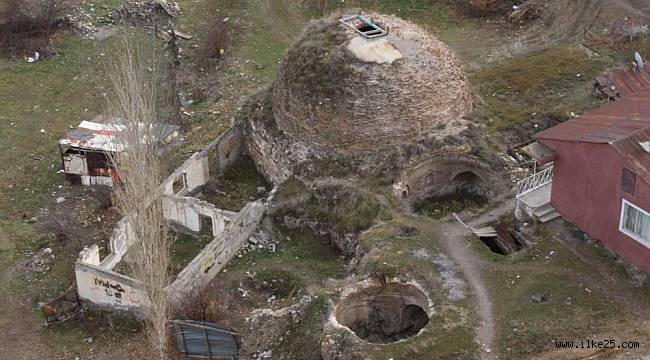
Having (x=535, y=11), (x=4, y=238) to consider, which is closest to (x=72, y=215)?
(x=4, y=238)

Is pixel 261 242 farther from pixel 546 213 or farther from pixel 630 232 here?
pixel 630 232

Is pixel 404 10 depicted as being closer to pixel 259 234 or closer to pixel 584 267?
pixel 259 234

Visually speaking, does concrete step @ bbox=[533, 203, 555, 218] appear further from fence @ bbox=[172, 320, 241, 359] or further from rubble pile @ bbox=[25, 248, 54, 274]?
rubble pile @ bbox=[25, 248, 54, 274]

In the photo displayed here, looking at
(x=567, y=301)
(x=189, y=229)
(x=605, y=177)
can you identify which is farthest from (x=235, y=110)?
(x=567, y=301)

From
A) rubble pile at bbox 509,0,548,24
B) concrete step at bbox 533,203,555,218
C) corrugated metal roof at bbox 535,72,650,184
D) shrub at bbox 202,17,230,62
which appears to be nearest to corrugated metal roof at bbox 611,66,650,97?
corrugated metal roof at bbox 535,72,650,184

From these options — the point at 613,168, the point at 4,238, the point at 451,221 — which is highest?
the point at 613,168
